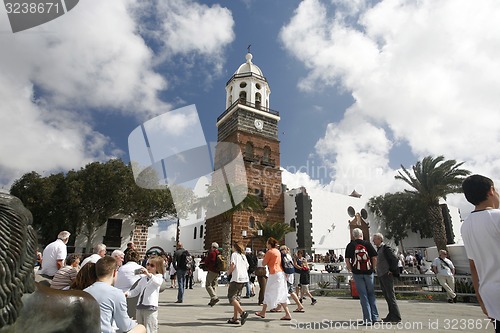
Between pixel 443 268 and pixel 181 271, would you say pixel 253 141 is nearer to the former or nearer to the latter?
pixel 181 271

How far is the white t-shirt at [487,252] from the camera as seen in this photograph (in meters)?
2.22

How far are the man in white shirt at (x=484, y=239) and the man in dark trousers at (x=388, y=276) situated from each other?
148 inches

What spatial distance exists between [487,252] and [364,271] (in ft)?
12.5

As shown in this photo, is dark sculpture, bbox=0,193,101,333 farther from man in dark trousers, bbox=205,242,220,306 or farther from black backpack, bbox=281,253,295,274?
man in dark trousers, bbox=205,242,220,306

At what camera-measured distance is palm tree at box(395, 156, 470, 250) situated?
2228cm

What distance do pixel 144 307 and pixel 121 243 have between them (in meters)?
20.4

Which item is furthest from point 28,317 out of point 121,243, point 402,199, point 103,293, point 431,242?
point 431,242

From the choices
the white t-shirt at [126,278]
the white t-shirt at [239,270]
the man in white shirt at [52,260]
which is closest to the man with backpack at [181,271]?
the white t-shirt at [239,270]

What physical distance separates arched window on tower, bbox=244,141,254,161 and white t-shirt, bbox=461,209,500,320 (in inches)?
1070

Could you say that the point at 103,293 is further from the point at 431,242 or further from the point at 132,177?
the point at 431,242

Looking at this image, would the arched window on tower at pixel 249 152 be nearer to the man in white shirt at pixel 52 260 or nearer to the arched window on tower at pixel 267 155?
the arched window on tower at pixel 267 155

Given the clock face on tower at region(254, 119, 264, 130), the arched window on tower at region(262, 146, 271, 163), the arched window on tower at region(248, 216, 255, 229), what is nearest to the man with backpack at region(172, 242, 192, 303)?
the arched window on tower at region(248, 216, 255, 229)

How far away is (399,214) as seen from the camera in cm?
3600

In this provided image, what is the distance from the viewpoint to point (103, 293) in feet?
8.51
